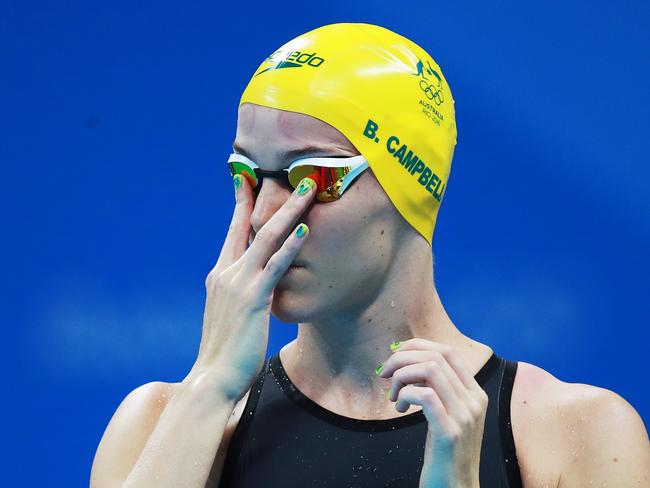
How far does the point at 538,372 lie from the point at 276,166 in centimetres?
65

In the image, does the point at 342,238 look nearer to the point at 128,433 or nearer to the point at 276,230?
the point at 276,230

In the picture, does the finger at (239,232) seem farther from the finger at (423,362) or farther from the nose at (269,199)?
the finger at (423,362)

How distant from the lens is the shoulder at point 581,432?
196 cm

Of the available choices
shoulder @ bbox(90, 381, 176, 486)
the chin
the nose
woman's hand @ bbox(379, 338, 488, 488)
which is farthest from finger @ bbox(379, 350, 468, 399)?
shoulder @ bbox(90, 381, 176, 486)

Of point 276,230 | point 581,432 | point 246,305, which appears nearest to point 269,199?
point 276,230

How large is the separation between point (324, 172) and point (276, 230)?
133mm

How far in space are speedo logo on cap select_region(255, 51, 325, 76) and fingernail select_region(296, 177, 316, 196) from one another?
0.81 ft

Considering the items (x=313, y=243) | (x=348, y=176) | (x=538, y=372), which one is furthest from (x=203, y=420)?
(x=538, y=372)

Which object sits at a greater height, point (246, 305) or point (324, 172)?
point (324, 172)

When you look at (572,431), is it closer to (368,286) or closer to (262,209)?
(368,286)

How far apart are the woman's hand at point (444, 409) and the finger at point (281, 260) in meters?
0.27

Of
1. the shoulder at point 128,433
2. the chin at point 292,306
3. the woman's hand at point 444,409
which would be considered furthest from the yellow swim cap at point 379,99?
the shoulder at point 128,433

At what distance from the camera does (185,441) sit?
199cm

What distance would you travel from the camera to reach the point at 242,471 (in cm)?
217
